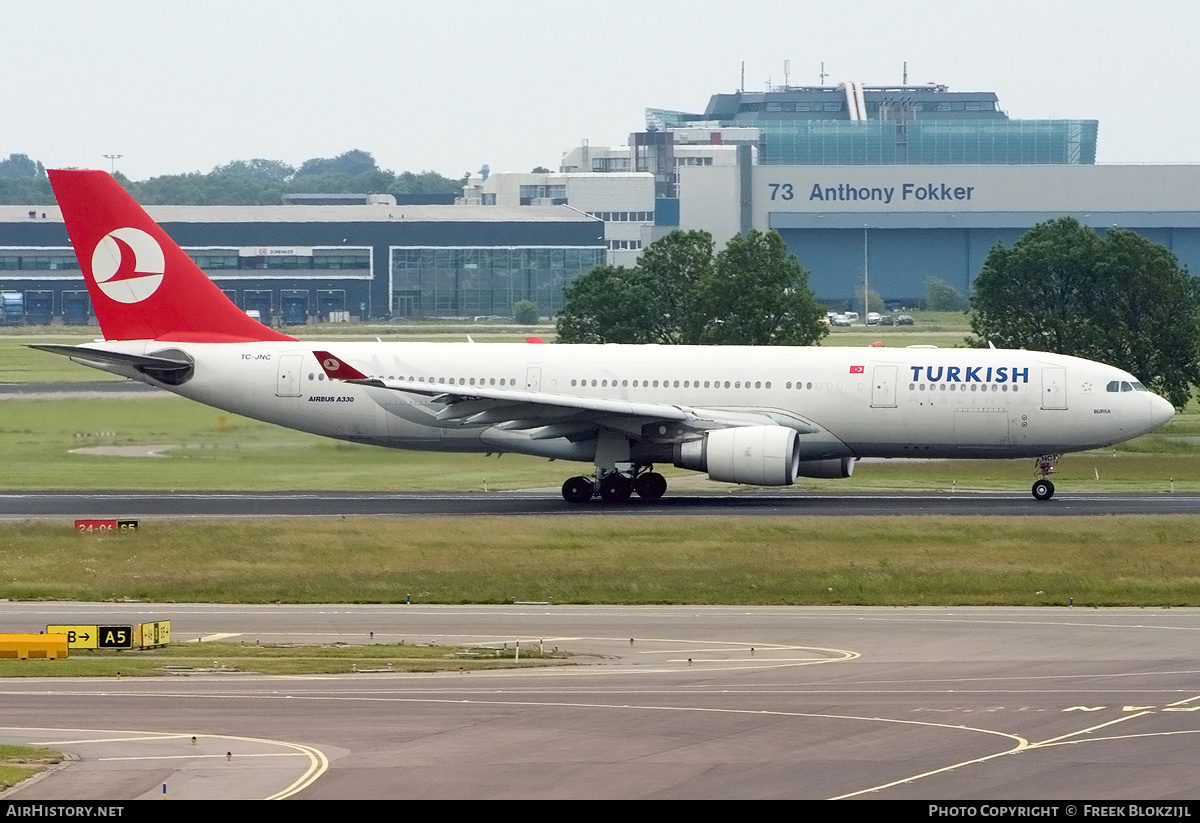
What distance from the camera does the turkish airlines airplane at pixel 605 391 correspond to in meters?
44.8

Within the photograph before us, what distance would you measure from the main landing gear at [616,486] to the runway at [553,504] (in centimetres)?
31

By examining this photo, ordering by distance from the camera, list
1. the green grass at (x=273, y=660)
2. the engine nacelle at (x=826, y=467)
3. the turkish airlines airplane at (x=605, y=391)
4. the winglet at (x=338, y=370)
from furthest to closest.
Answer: the engine nacelle at (x=826, y=467) < the turkish airlines airplane at (x=605, y=391) < the winglet at (x=338, y=370) < the green grass at (x=273, y=660)

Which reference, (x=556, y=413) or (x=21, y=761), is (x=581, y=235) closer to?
(x=556, y=413)

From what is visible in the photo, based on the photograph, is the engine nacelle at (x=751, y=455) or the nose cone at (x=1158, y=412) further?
the nose cone at (x=1158, y=412)

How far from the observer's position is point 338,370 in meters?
44.2

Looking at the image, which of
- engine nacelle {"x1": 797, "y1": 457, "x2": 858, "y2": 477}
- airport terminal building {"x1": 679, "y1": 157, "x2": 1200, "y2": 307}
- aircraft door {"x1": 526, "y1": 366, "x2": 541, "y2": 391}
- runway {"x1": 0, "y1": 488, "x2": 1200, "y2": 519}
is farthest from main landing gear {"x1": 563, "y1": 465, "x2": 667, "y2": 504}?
airport terminal building {"x1": 679, "y1": 157, "x2": 1200, "y2": 307}

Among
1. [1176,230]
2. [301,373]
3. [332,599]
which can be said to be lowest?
[332,599]

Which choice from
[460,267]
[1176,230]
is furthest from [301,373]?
[1176,230]

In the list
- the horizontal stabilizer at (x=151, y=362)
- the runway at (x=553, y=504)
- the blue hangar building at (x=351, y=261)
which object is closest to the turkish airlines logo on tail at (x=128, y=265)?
the horizontal stabilizer at (x=151, y=362)

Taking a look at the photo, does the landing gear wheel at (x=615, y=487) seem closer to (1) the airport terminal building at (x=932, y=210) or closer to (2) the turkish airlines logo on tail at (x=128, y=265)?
(2) the turkish airlines logo on tail at (x=128, y=265)

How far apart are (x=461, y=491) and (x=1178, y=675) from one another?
1160 inches

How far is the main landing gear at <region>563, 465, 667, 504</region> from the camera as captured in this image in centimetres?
4581

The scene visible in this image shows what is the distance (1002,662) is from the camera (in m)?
24.8

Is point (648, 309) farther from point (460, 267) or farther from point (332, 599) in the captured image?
point (460, 267)
